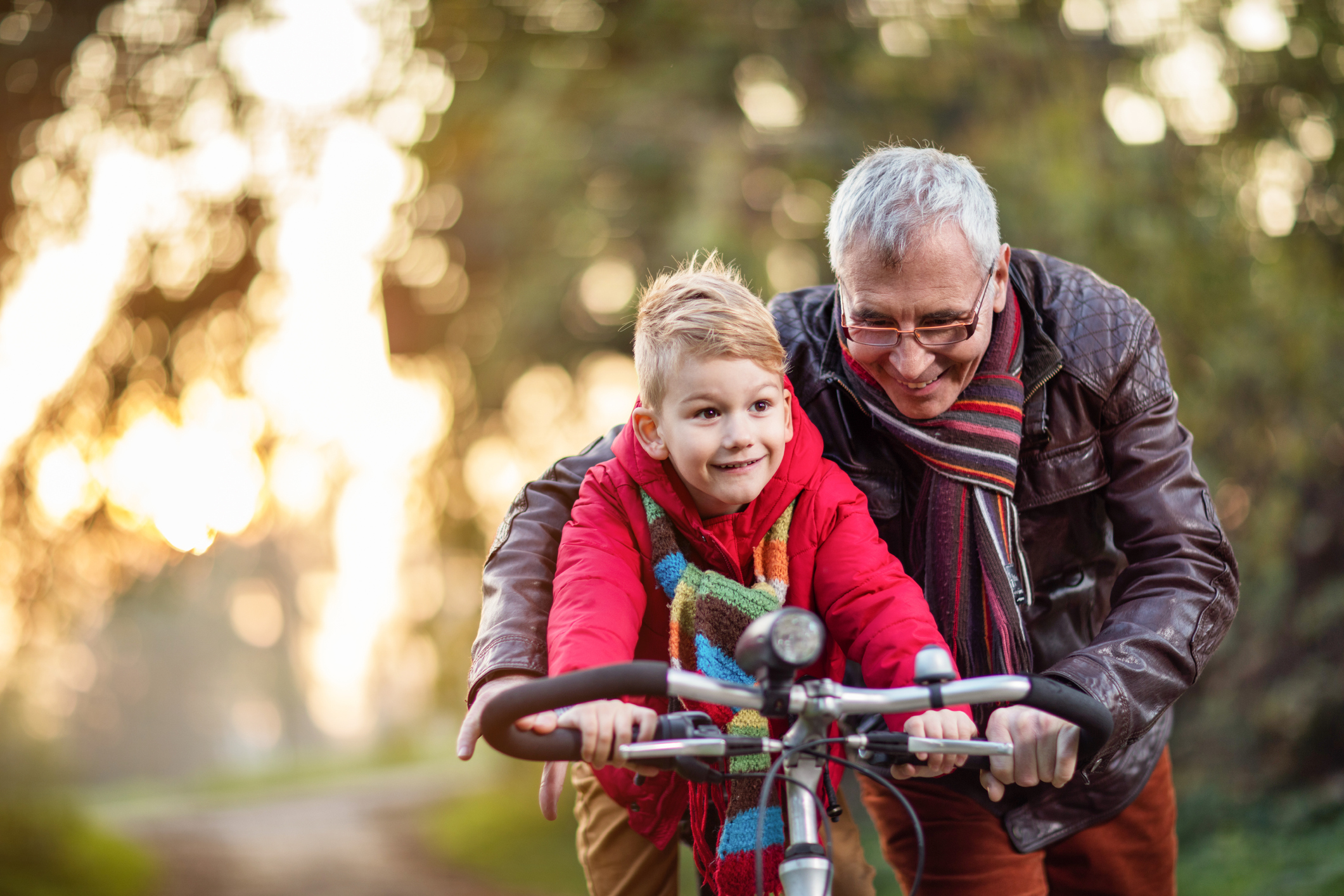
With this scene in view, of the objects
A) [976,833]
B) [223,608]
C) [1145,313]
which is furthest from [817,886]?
A: [223,608]

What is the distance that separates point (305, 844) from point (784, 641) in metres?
11.2

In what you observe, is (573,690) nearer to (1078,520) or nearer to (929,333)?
(929,333)

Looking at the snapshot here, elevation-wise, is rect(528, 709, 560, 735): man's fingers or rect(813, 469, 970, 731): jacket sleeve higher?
rect(813, 469, 970, 731): jacket sleeve

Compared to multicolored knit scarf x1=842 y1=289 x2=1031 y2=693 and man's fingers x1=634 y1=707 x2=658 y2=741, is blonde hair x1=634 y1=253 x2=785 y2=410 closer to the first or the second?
multicolored knit scarf x1=842 y1=289 x2=1031 y2=693

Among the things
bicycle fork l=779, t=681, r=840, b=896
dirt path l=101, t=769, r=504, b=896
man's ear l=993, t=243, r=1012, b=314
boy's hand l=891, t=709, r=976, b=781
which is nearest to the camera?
bicycle fork l=779, t=681, r=840, b=896

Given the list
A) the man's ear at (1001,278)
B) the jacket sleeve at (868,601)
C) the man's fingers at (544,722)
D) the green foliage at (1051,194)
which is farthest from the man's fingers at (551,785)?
the green foliage at (1051,194)

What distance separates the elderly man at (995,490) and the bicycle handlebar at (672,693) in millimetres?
244

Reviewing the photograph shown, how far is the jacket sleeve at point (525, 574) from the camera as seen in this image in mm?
1867

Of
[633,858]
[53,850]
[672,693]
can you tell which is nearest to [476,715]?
[672,693]

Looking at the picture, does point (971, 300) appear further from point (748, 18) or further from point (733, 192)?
point (748, 18)

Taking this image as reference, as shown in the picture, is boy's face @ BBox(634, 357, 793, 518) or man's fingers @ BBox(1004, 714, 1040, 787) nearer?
man's fingers @ BBox(1004, 714, 1040, 787)

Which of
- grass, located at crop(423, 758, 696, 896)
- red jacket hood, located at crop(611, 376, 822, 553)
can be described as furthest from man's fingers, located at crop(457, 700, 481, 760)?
grass, located at crop(423, 758, 696, 896)

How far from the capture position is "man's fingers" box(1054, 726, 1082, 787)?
158 cm

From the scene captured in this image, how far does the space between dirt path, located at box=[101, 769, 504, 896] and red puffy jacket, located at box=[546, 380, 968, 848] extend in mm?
7149
